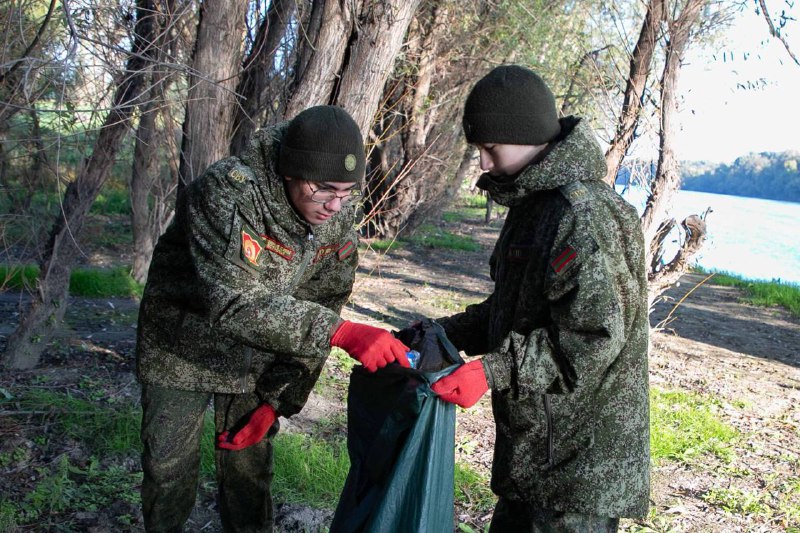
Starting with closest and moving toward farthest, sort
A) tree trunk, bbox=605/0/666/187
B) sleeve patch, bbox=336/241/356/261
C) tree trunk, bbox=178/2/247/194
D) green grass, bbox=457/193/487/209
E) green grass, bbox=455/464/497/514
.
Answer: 1. sleeve patch, bbox=336/241/356/261
2. green grass, bbox=455/464/497/514
3. tree trunk, bbox=178/2/247/194
4. tree trunk, bbox=605/0/666/187
5. green grass, bbox=457/193/487/209

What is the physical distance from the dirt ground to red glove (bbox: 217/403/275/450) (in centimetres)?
73

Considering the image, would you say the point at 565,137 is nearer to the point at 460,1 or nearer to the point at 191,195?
the point at 191,195

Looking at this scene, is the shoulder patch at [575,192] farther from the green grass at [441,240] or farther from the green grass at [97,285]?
the green grass at [441,240]

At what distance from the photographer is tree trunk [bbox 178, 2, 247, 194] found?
4.51m

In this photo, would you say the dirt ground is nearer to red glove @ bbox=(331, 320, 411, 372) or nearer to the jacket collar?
red glove @ bbox=(331, 320, 411, 372)

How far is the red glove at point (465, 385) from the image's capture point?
2.17m

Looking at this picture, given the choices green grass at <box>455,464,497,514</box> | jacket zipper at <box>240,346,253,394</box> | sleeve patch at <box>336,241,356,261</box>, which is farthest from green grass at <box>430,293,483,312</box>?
jacket zipper at <box>240,346,253,394</box>

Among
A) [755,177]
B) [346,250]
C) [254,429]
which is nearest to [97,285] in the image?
[254,429]

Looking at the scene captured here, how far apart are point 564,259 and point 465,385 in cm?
47

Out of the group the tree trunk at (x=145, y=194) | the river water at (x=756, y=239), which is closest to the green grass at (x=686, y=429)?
the tree trunk at (x=145, y=194)

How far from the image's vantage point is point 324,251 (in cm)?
309

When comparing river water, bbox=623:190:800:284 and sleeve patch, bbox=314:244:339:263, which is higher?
river water, bbox=623:190:800:284

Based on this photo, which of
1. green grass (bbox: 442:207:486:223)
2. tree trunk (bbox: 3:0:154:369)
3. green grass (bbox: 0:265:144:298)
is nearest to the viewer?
tree trunk (bbox: 3:0:154:369)

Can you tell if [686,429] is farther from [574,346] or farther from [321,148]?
[321,148]
